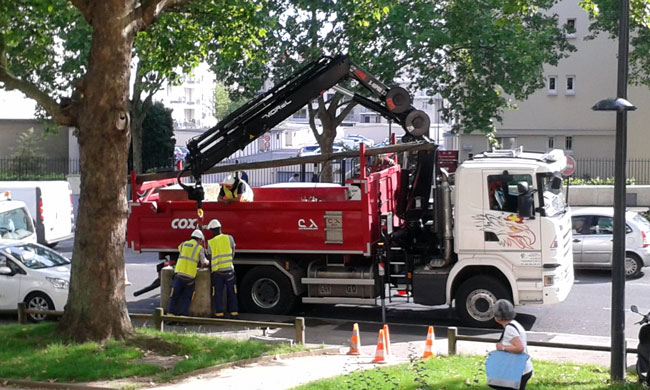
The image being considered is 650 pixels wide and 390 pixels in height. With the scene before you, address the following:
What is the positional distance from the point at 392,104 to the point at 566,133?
2808 cm

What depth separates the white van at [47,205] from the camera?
24.5m

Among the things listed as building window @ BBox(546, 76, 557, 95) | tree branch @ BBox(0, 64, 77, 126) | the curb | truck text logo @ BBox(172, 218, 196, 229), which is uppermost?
building window @ BBox(546, 76, 557, 95)

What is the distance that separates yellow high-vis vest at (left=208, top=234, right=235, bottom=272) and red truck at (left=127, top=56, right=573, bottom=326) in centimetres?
67

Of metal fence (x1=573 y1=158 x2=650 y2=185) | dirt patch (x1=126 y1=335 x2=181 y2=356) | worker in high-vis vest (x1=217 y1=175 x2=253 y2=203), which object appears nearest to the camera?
dirt patch (x1=126 y1=335 x2=181 y2=356)

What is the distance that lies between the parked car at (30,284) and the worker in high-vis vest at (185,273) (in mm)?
2024

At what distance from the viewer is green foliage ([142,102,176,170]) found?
42.0m

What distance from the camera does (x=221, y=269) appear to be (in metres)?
15.0

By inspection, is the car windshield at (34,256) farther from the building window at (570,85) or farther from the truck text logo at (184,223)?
the building window at (570,85)

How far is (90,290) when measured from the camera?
11.7 meters

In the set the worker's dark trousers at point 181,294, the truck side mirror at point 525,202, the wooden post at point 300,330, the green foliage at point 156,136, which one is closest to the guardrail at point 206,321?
the wooden post at point 300,330

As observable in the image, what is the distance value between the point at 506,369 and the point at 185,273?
795 centimetres

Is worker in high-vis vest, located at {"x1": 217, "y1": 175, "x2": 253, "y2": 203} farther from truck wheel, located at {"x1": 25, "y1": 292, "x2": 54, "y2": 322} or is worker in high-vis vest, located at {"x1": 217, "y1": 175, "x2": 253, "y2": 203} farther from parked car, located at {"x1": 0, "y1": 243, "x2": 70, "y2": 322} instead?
truck wheel, located at {"x1": 25, "y1": 292, "x2": 54, "y2": 322}

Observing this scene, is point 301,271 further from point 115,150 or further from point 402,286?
point 115,150

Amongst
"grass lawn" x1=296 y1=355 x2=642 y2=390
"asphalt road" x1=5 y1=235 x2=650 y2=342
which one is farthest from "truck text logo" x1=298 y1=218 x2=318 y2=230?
"grass lawn" x1=296 y1=355 x2=642 y2=390
